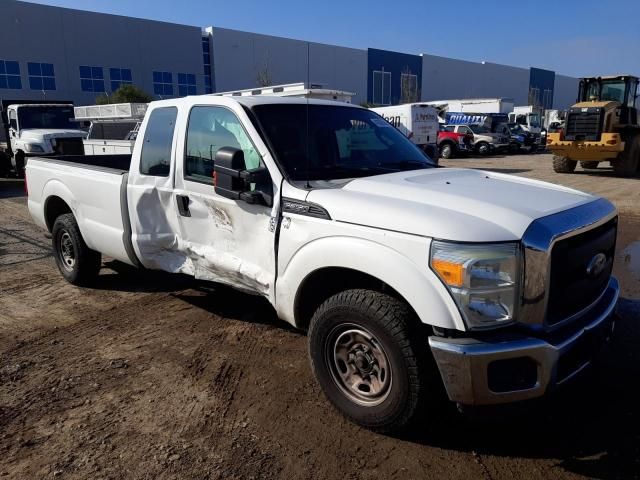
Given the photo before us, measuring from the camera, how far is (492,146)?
28.6 m

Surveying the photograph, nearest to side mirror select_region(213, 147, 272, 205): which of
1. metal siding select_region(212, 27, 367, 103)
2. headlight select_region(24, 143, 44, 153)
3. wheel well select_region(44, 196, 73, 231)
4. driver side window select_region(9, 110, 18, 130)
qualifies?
wheel well select_region(44, 196, 73, 231)

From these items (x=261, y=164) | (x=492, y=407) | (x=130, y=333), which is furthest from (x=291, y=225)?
(x=130, y=333)

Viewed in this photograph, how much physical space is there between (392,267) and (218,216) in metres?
1.64

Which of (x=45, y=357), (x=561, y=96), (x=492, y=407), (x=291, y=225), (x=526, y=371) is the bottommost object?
(x=45, y=357)

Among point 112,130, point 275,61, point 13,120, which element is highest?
point 275,61

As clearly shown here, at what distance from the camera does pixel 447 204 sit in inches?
114

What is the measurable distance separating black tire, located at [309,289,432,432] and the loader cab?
20.6 m

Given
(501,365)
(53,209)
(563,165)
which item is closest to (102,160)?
(53,209)

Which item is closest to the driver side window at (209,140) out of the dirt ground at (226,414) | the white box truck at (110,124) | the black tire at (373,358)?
the black tire at (373,358)

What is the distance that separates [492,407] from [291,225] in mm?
1583

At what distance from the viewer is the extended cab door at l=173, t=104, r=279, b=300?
11.8 ft

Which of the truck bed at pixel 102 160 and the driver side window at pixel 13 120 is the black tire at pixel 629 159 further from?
the driver side window at pixel 13 120

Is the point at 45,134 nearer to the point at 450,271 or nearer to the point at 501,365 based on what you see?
the point at 450,271

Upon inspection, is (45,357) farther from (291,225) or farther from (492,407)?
(492,407)
